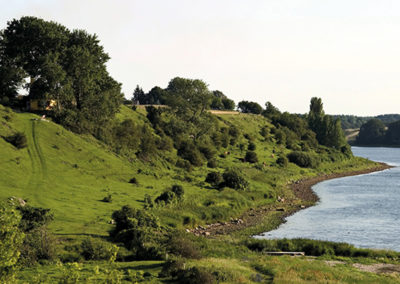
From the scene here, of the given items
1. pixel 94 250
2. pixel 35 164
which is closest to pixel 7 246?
pixel 94 250

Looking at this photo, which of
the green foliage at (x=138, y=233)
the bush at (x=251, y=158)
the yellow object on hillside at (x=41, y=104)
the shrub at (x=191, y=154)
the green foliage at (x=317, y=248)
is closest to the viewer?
the green foliage at (x=138, y=233)

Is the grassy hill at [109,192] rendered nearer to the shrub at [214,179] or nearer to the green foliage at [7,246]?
the shrub at [214,179]

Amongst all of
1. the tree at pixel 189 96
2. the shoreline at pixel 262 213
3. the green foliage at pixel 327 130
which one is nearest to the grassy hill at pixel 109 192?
the shoreline at pixel 262 213

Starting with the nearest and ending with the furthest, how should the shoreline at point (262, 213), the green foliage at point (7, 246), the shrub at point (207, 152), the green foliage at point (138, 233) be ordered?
1. the green foliage at point (7, 246)
2. the green foliage at point (138, 233)
3. the shoreline at point (262, 213)
4. the shrub at point (207, 152)

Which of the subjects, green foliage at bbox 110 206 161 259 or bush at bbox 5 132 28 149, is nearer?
green foliage at bbox 110 206 161 259

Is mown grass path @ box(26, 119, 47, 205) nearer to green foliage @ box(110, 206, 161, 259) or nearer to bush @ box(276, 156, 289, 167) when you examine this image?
green foliage @ box(110, 206, 161, 259)

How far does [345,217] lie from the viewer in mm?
67438

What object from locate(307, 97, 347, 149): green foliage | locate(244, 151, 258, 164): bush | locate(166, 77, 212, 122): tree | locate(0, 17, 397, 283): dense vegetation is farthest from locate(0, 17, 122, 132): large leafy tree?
locate(307, 97, 347, 149): green foliage

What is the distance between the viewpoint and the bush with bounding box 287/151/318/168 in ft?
430

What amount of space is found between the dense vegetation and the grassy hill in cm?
23

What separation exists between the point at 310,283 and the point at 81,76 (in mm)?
70417

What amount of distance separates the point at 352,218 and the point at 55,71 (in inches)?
2326

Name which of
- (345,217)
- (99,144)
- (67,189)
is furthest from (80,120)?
(345,217)

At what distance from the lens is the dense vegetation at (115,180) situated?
31.1 metres
